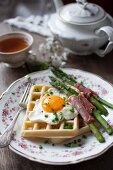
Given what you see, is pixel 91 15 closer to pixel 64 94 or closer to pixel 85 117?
pixel 64 94

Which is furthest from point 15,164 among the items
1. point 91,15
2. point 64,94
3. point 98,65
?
point 91,15

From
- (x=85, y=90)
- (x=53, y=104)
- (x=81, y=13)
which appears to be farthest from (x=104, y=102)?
(x=81, y=13)

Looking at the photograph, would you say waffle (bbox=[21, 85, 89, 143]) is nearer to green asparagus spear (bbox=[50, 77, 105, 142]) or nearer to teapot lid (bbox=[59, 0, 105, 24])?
green asparagus spear (bbox=[50, 77, 105, 142])

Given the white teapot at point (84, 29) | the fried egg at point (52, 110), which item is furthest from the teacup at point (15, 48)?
the fried egg at point (52, 110)

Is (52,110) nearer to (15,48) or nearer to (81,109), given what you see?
(81,109)

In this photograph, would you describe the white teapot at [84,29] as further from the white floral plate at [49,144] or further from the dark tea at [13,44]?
the white floral plate at [49,144]

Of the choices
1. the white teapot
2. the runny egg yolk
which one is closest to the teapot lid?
the white teapot
